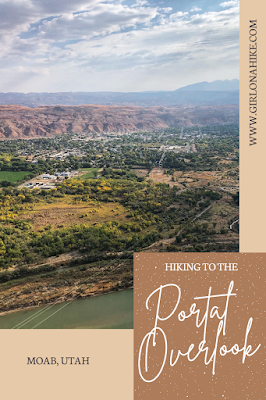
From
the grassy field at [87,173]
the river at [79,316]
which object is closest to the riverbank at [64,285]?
the river at [79,316]

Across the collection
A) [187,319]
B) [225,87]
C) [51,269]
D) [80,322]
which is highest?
[225,87]

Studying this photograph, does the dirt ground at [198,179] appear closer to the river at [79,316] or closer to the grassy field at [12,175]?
the grassy field at [12,175]

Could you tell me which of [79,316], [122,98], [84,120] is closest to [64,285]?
[79,316]

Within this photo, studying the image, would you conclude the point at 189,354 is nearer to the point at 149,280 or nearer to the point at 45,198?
the point at 149,280

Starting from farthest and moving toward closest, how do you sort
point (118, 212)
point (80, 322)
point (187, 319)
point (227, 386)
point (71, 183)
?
point (71, 183) → point (118, 212) → point (80, 322) → point (187, 319) → point (227, 386)

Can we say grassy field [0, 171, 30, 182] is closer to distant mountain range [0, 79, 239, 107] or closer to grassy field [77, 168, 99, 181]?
grassy field [77, 168, 99, 181]

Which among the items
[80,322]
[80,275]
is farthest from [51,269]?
[80,322]
